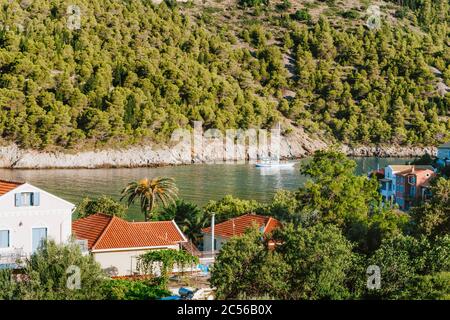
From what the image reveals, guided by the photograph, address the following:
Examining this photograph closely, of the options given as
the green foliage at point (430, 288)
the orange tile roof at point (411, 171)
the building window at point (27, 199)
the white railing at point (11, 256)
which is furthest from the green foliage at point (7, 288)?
→ the orange tile roof at point (411, 171)

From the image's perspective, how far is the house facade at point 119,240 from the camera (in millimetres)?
22938

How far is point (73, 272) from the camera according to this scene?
50.3 feet

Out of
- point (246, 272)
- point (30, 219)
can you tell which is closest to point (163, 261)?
point (30, 219)

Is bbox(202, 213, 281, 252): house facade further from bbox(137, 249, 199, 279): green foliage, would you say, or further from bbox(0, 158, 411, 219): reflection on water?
bbox(0, 158, 411, 219): reflection on water

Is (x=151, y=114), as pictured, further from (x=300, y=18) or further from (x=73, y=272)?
(x=73, y=272)

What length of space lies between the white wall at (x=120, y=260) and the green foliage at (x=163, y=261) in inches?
25.4

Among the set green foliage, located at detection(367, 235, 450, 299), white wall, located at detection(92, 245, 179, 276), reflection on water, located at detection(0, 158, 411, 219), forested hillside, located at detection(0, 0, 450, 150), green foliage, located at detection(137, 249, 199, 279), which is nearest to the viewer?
green foliage, located at detection(367, 235, 450, 299)

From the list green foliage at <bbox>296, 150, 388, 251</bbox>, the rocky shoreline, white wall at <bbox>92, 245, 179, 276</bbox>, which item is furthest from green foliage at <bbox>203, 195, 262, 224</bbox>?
the rocky shoreline

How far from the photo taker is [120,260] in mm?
23266

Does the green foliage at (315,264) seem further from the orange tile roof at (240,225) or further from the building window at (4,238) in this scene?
the orange tile roof at (240,225)

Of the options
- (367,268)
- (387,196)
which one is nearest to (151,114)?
(387,196)

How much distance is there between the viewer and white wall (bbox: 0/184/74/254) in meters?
20.6

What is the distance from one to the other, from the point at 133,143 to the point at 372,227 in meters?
68.5

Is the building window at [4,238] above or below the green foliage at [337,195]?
below
